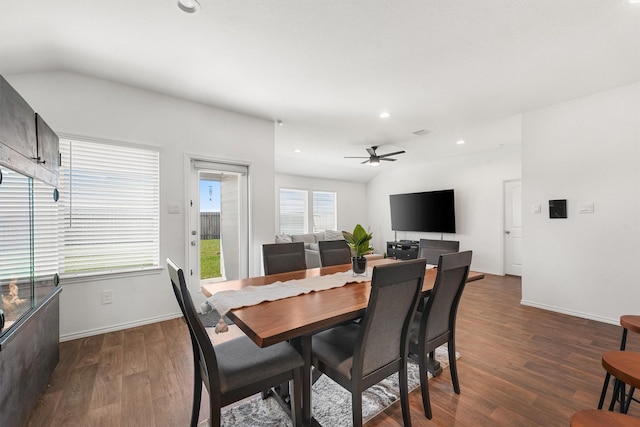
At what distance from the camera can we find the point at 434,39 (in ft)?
7.30

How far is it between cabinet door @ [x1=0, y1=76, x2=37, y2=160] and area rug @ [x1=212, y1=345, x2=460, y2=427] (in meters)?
1.94

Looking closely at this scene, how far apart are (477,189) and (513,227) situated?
1054 millimetres

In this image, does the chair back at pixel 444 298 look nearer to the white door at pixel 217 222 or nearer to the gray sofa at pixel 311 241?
the white door at pixel 217 222

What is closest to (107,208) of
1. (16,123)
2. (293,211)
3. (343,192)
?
(16,123)

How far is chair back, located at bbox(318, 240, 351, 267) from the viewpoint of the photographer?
304 cm

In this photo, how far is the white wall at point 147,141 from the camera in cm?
276

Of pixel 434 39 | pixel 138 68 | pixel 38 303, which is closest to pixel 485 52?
pixel 434 39

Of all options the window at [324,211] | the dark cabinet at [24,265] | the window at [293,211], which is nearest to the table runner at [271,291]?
the dark cabinet at [24,265]

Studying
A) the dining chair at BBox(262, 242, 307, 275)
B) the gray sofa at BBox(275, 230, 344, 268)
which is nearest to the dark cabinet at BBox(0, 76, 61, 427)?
the dining chair at BBox(262, 242, 307, 275)

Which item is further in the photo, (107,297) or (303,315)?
(107,297)

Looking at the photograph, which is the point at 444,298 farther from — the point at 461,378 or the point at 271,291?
the point at 271,291

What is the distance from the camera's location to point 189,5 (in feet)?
6.13

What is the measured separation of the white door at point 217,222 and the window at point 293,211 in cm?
326

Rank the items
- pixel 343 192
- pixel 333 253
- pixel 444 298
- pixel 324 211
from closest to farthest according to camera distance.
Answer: pixel 444 298
pixel 333 253
pixel 324 211
pixel 343 192
